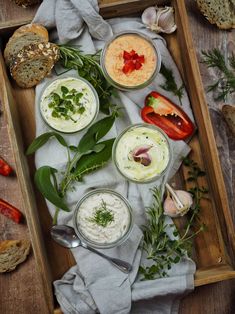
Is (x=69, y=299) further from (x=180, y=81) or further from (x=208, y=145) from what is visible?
(x=180, y=81)

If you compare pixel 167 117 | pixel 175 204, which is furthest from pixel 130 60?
pixel 175 204

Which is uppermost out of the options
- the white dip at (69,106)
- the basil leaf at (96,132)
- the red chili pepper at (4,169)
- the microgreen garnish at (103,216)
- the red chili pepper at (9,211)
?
the white dip at (69,106)

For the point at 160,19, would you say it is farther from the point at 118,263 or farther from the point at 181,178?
the point at 118,263

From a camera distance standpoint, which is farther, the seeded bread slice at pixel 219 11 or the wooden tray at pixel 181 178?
the seeded bread slice at pixel 219 11

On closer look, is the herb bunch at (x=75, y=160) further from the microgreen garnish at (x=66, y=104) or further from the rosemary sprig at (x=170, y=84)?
the rosemary sprig at (x=170, y=84)

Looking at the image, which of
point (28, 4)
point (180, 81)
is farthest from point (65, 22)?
point (180, 81)

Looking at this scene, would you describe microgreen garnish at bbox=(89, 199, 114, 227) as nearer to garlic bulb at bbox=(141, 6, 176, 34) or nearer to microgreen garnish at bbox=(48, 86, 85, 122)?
microgreen garnish at bbox=(48, 86, 85, 122)

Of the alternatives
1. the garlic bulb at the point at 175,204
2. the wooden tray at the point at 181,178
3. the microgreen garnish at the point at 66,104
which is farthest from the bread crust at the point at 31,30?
the garlic bulb at the point at 175,204
